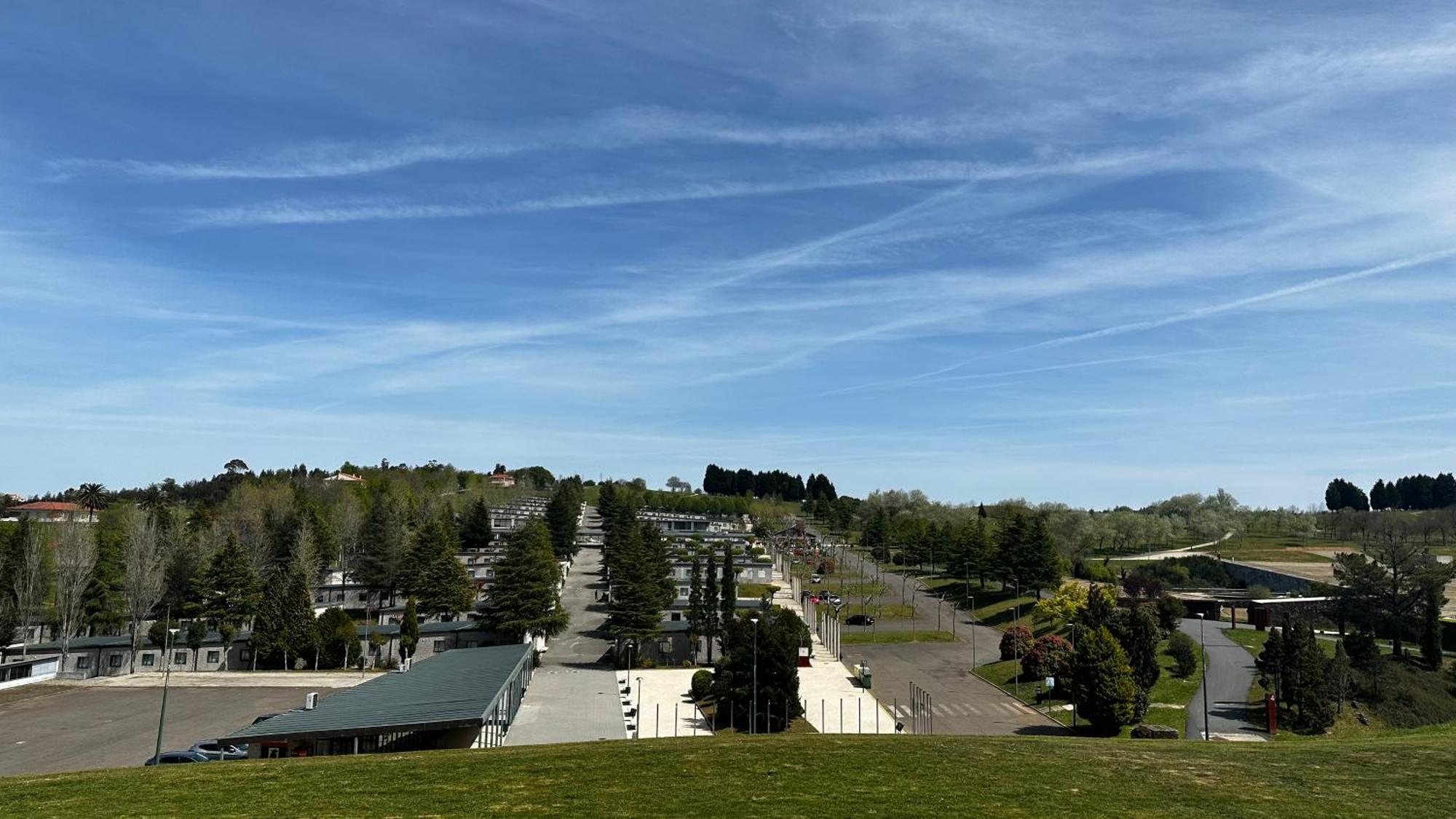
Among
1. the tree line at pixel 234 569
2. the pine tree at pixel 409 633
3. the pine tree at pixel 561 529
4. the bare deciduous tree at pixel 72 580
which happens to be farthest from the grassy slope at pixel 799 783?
the pine tree at pixel 561 529

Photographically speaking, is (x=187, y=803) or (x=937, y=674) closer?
(x=187, y=803)

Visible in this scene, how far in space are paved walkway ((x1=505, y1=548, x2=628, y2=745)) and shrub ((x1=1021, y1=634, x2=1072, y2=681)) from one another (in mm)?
26104

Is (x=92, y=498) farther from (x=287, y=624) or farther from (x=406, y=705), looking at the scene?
(x=406, y=705)

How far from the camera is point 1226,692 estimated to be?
169 feet

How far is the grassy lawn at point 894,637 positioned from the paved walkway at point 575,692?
20.6 m

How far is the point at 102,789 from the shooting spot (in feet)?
66.6

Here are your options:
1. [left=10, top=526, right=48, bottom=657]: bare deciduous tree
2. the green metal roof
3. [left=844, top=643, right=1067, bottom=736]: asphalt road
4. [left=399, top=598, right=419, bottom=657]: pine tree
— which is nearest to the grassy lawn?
[left=844, top=643, right=1067, bottom=736]: asphalt road

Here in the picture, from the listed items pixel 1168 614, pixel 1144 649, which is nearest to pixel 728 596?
pixel 1144 649

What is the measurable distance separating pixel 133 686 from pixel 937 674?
52857 millimetres

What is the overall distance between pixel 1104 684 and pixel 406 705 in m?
31.9

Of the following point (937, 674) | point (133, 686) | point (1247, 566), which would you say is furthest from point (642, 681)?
point (1247, 566)

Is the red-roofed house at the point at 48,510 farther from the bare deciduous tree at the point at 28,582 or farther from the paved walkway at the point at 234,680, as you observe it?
the paved walkway at the point at 234,680

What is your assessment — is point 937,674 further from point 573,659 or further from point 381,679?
point 381,679

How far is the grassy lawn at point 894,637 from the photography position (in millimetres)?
73875
